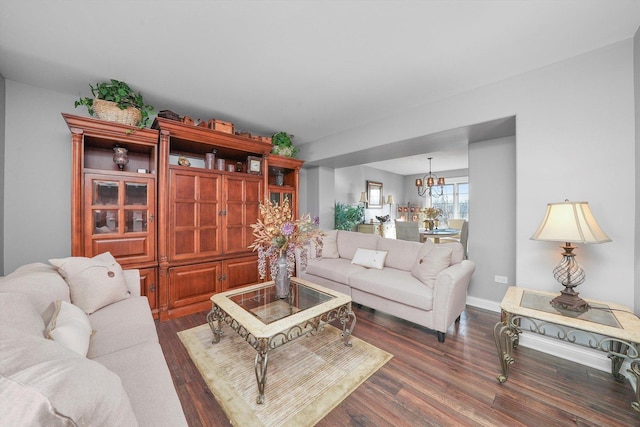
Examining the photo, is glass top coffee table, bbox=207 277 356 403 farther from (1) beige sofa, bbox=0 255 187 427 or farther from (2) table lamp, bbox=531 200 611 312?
(2) table lamp, bbox=531 200 611 312

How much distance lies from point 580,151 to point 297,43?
2537 mm

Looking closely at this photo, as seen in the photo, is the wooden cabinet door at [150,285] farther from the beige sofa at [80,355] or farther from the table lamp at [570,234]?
the table lamp at [570,234]

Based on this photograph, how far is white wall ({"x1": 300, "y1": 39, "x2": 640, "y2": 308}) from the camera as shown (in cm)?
192

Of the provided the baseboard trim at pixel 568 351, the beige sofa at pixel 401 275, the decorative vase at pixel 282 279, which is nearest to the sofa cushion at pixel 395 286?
the beige sofa at pixel 401 275

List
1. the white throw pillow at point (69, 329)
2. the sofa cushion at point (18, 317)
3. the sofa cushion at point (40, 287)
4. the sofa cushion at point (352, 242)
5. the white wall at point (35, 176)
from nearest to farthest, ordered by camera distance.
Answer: the sofa cushion at point (18, 317) → the white throw pillow at point (69, 329) → the sofa cushion at point (40, 287) → the white wall at point (35, 176) → the sofa cushion at point (352, 242)

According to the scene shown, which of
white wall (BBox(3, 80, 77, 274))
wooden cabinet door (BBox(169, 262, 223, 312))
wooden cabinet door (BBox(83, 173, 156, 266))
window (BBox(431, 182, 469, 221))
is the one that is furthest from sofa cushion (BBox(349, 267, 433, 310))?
window (BBox(431, 182, 469, 221))

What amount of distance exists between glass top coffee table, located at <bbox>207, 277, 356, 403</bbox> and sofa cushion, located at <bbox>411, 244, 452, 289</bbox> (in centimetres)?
95

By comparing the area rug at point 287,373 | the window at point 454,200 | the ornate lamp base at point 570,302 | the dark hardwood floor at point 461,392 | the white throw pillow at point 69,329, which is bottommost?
the dark hardwood floor at point 461,392

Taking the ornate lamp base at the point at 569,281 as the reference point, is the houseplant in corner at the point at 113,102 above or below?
above

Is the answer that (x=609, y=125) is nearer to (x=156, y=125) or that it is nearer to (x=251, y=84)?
(x=251, y=84)

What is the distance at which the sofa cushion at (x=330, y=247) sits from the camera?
379 centimetres

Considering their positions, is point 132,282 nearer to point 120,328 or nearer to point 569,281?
point 120,328

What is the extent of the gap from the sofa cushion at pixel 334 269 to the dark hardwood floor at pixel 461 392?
900 millimetres

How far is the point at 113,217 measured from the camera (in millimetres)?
2607
